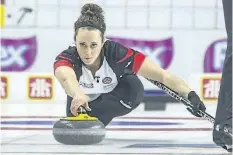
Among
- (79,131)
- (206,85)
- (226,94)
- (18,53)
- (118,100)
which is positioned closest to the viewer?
(226,94)

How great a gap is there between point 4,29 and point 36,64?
441 mm

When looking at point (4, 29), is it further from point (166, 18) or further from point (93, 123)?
point (93, 123)

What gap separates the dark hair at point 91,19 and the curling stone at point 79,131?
376 millimetres

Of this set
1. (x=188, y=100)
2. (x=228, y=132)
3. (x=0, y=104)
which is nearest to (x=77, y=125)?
(x=188, y=100)

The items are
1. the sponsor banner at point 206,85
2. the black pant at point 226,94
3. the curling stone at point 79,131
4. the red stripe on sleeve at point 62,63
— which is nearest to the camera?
the black pant at point 226,94

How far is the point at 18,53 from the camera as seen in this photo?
6.33m

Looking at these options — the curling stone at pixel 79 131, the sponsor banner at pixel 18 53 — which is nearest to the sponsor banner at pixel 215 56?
the sponsor banner at pixel 18 53

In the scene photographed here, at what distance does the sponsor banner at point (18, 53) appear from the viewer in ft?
20.6

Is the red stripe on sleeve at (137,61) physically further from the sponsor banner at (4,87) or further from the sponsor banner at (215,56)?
the sponsor banner at (4,87)

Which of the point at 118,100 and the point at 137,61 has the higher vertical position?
Answer: the point at 137,61

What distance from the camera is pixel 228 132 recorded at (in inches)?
88.3

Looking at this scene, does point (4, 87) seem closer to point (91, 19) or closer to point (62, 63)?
point (62, 63)

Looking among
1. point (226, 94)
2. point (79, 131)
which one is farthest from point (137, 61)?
point (226, 94)

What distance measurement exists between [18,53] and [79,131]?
3724 mm
